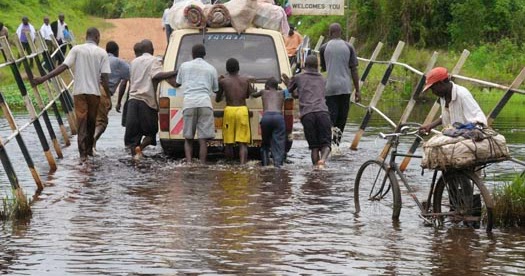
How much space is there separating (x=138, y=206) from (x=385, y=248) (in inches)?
127

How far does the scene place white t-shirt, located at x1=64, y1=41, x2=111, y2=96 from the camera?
15.4 metres

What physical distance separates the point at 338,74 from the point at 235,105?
7.88 ft

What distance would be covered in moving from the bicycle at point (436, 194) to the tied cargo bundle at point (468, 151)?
19 centimetres

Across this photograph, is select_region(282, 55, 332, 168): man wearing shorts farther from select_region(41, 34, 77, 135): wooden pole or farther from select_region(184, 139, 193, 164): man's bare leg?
select_region(41, 34, 77, 135): wooden pole

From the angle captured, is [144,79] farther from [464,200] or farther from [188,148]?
[464,200]

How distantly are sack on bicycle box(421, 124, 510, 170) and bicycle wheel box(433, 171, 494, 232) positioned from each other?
Result: 0.20 metres

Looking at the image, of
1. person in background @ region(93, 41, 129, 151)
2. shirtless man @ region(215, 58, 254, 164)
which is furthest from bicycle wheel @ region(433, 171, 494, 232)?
person in background @ region(93, 41, 129, 151)

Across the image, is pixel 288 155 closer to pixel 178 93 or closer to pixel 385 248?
pixel 178 93

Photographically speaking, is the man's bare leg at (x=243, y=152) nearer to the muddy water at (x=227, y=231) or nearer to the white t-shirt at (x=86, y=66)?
the muddy water at (x=227, y=231)

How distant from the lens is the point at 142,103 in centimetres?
1605

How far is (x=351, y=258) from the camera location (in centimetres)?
912

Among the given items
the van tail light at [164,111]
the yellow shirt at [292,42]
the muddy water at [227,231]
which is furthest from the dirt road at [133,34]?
the muddy water at [227,231]

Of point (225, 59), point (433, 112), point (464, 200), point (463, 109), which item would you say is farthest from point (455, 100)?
point (225, 59)

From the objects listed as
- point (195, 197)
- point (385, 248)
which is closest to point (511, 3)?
point (195, 197)
